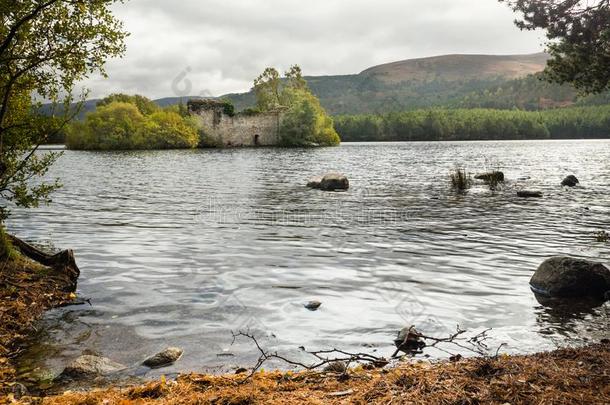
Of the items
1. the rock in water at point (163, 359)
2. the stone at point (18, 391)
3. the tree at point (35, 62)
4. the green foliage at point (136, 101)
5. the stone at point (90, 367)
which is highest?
the green foliage at point (136, 101)

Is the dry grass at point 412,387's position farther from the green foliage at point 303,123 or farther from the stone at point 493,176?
the green foliage at point 303,123

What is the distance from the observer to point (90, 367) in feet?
24.2

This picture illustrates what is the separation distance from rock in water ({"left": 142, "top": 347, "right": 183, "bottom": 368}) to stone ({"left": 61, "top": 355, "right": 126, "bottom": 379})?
1.30ft

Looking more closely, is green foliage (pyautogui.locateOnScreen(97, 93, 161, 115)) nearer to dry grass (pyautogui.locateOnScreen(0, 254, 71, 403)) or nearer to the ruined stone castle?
the ruined stone castle

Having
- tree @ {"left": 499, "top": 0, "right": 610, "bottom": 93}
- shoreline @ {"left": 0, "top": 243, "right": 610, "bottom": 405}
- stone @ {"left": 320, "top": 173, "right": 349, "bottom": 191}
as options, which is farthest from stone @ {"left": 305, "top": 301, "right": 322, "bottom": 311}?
stone @ {"left": 320, "top": 173, "right": 349, "bottom": 191}

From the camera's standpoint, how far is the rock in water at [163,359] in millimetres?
7723

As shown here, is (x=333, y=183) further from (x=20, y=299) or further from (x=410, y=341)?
(x=410, y=341)

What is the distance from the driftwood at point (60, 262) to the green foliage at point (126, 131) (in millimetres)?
106800

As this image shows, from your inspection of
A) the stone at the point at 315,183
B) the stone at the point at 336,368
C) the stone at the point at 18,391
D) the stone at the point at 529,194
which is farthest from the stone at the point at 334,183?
the stone at the point at 18,391

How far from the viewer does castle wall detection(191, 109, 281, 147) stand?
12738cm

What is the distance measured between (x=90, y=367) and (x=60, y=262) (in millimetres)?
5626

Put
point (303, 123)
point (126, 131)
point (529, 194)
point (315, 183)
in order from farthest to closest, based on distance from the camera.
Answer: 1. point (303, 123)
2. point (126, 131)
3. point (315, 183)
4. point (529, 194)

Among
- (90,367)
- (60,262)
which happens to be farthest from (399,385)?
(60,262)

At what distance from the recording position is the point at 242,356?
812 centimetres
